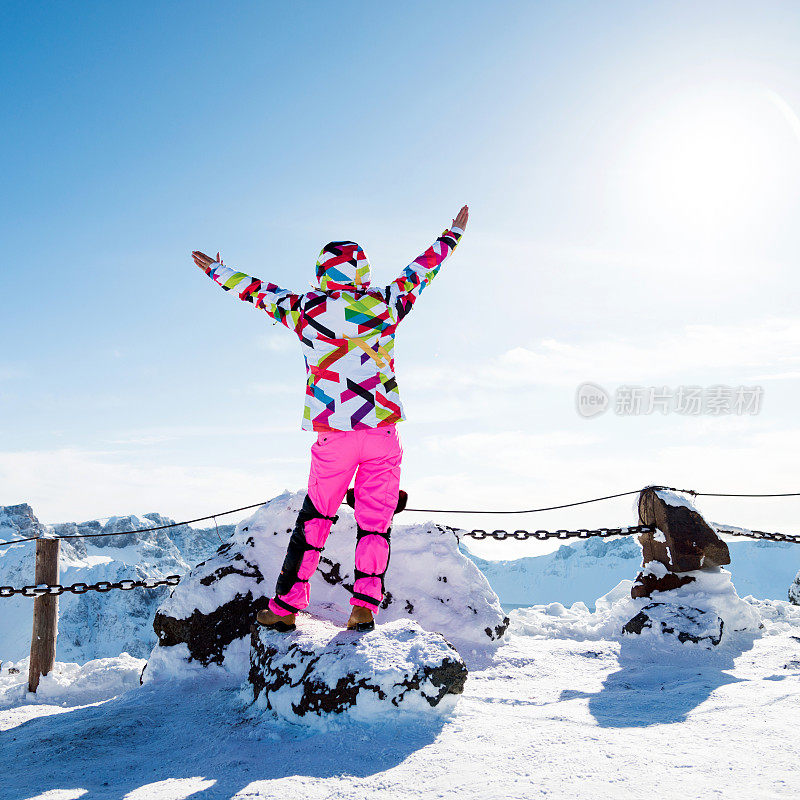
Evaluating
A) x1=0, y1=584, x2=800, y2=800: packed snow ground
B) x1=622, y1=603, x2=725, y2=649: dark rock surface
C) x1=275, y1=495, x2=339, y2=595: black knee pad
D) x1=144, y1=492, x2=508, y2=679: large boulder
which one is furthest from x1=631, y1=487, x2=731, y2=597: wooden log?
x1=275, y1=495, x2=339, y2=595: black knee pad

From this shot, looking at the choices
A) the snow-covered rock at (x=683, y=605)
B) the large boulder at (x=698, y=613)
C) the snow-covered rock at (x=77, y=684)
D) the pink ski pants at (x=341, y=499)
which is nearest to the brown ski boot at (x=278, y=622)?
the pink ski pants at (x=341, y=499)

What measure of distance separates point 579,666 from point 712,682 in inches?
32.5

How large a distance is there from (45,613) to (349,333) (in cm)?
353

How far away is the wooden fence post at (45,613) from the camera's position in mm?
4172

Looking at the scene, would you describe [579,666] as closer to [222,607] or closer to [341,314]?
[222,607]

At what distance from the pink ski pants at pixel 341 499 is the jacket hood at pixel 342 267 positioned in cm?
90

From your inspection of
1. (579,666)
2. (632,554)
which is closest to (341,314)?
(579,666)

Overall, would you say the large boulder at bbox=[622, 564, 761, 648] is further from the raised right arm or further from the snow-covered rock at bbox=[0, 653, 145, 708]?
the snow-covered rock at bbox=[0, 653, 145, 708]

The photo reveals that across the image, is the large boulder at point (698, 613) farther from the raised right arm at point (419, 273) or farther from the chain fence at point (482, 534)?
the raised right arm at point (419, 273)

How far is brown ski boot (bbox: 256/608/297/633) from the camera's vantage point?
3.01m

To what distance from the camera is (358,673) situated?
2.40 m

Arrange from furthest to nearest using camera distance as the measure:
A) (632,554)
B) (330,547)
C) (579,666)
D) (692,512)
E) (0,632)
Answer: (632,554), (0,632), (692,512), (330,547), (579,666)

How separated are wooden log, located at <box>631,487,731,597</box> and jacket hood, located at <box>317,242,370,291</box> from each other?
333 cm

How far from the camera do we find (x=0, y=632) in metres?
93.4
